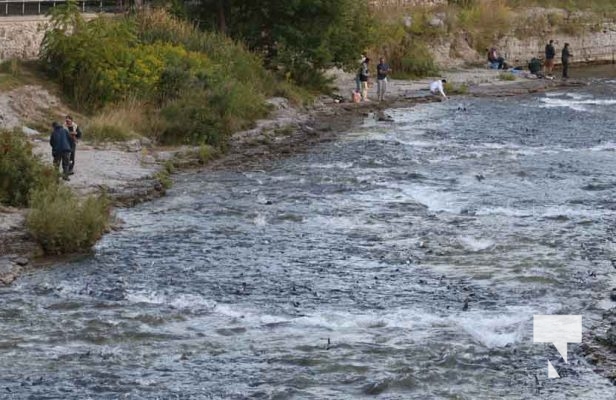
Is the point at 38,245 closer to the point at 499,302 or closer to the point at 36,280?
the point at 36,280

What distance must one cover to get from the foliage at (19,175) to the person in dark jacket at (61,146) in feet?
3.89

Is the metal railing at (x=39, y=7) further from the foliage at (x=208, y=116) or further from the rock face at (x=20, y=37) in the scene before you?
the foliage at (x=208, y=116)

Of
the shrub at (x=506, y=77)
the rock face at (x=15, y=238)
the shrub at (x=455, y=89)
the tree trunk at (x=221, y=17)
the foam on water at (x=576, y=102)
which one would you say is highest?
the tree trunk at (x=221, y=17)

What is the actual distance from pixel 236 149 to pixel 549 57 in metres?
26.0

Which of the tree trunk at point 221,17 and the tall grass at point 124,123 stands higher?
the tree trunk at point 221,17

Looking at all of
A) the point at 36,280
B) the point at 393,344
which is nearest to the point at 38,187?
the point at 36,280

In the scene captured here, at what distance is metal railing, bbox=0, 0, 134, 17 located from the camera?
120ft

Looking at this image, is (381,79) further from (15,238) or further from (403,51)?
(15,238)

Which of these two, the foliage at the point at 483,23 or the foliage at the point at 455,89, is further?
the foliage at the point at 483,23

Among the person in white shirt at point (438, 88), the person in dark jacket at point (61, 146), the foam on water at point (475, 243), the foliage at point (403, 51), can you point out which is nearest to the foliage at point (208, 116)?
the person in dark jacket at point (61, 146)

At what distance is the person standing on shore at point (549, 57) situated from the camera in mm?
52750

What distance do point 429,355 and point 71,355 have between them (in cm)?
456

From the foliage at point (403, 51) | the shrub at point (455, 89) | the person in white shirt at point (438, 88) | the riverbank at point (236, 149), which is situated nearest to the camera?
the riverbank at point (236, 149)

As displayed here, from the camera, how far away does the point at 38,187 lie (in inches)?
888
